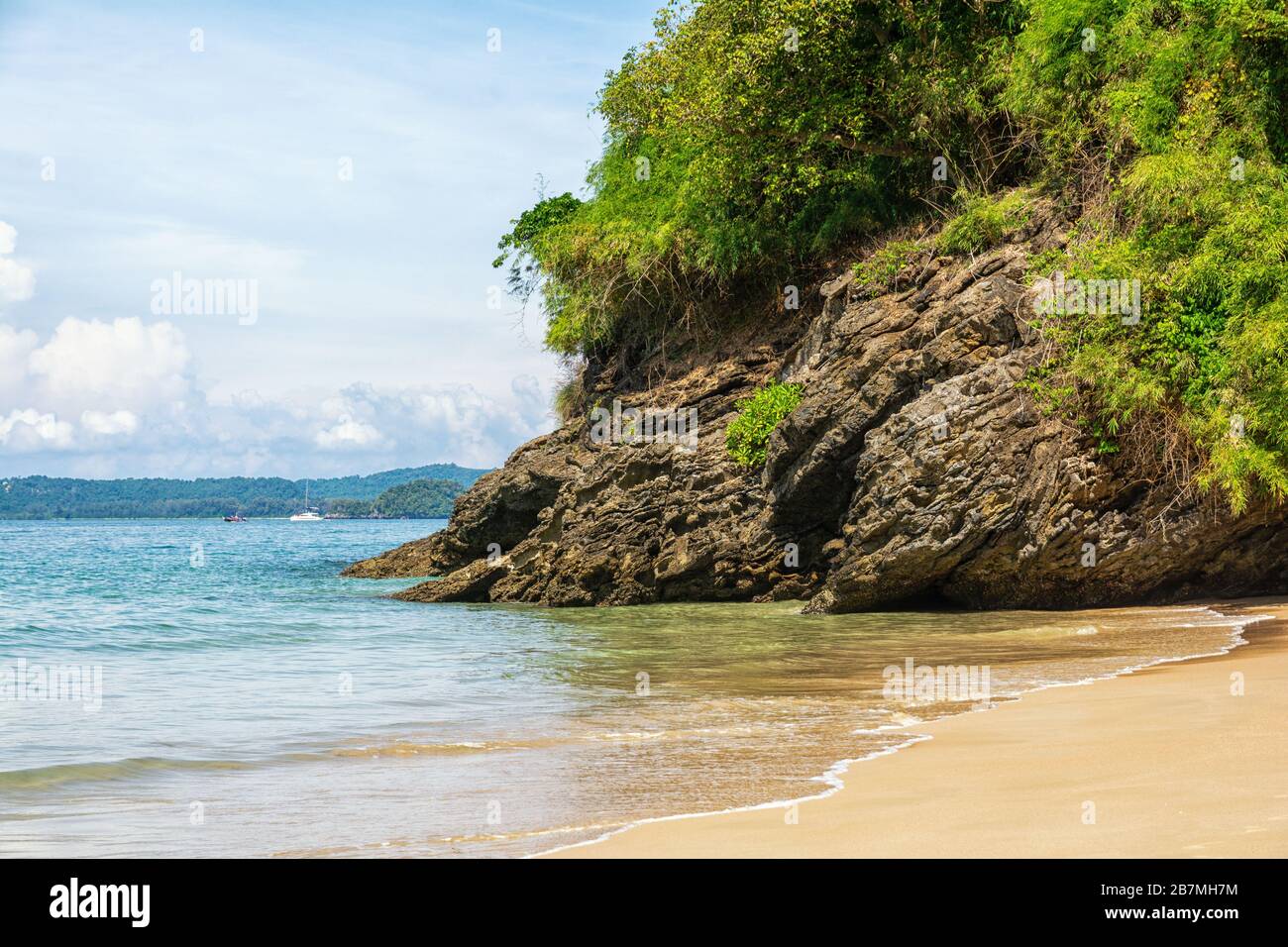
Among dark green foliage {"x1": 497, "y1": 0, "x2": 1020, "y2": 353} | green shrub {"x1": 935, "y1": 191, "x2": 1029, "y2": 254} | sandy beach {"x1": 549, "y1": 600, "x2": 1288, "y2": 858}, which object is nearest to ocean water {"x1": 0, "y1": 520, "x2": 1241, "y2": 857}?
sandy beach {"x1": 549, "y1": 600, "x2": 1288, "y2": 858}

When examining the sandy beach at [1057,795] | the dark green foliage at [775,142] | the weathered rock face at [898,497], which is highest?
the dark green foliage at [775,142]

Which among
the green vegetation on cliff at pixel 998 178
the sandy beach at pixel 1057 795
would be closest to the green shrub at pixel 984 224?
the green vegetation on cliff at pixel 998 178

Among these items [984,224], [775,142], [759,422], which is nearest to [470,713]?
[759,422]

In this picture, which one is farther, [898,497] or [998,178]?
[998,178]

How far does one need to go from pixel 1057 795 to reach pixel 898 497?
10.9 meters

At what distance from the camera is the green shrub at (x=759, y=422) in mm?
19328

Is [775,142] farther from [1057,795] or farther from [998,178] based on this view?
[1057,795]

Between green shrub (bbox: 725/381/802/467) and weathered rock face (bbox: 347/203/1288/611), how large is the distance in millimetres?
305

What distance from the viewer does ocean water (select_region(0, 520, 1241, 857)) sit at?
603 cm

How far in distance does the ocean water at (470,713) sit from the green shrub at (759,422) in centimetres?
268

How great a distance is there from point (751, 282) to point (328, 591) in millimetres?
13555

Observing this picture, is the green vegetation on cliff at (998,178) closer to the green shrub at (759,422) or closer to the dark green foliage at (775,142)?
the dark green foliage at (775,142)

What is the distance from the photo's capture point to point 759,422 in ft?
64.1
